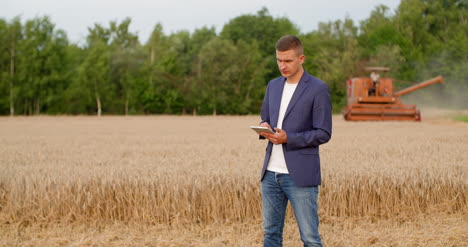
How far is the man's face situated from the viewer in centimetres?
352

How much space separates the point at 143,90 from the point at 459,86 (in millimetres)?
37179

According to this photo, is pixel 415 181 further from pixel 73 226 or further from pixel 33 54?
pixel 33 54

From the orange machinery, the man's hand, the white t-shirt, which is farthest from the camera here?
the orange machinery

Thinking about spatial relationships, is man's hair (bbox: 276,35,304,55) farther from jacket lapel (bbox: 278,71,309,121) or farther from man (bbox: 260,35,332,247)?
jacket lapel (bbox: 278,71,309,121)

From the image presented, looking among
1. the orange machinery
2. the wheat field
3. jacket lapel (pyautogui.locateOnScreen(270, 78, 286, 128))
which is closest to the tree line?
the orange machinery

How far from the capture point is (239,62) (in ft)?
178

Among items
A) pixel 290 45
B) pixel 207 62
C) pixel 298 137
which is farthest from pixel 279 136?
pixel 207 62

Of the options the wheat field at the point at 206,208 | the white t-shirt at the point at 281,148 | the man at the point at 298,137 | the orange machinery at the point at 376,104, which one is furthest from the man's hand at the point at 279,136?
the orange machinery at the point at 376,104

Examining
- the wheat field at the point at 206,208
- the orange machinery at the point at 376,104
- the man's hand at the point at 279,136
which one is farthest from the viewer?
the orange machinery at the point at 376,104

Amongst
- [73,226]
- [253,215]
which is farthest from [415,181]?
[73,226]

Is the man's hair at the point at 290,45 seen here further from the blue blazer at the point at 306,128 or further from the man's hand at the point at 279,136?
the man's hand at the point at 279,136

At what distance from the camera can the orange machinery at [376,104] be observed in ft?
87.2

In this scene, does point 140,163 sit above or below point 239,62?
below

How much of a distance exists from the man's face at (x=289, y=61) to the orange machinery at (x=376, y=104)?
24.2 m
